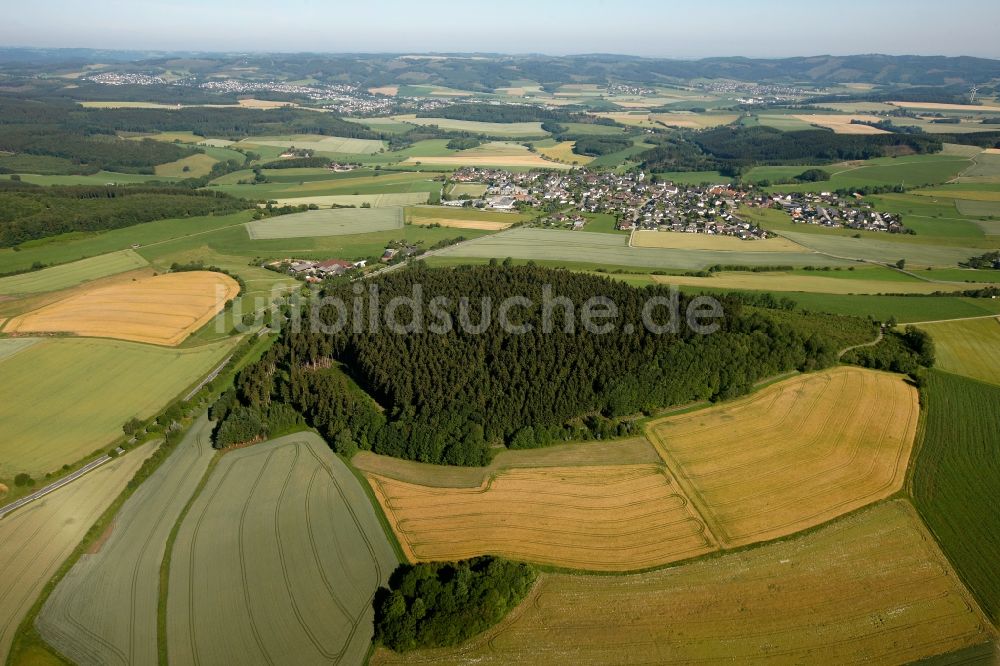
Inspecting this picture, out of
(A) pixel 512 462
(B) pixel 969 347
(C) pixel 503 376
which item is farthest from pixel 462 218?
(B) pixel 969 347

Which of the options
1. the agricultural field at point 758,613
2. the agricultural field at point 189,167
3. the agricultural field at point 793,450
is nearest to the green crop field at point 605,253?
the agricultural field at point 793,450

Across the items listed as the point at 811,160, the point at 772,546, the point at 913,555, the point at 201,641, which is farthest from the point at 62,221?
the point at 811,160

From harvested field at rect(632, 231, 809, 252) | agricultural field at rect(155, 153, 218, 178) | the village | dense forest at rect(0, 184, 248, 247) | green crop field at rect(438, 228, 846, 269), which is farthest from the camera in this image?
agricultural field at rect(155, 153, 218, 178)

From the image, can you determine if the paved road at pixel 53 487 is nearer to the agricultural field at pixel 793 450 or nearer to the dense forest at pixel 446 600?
the dense forest at pixel 446 600

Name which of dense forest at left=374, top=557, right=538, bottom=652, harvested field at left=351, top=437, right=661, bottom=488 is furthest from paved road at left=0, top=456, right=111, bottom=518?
dense forest at left=374, top=557, right=538, bottom=652

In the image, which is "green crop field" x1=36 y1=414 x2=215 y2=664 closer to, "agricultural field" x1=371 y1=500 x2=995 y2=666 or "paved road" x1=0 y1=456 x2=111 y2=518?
"paved road" x1=0 y1=456 x2=111 y2=518

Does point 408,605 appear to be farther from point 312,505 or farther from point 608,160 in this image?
point 608,160
